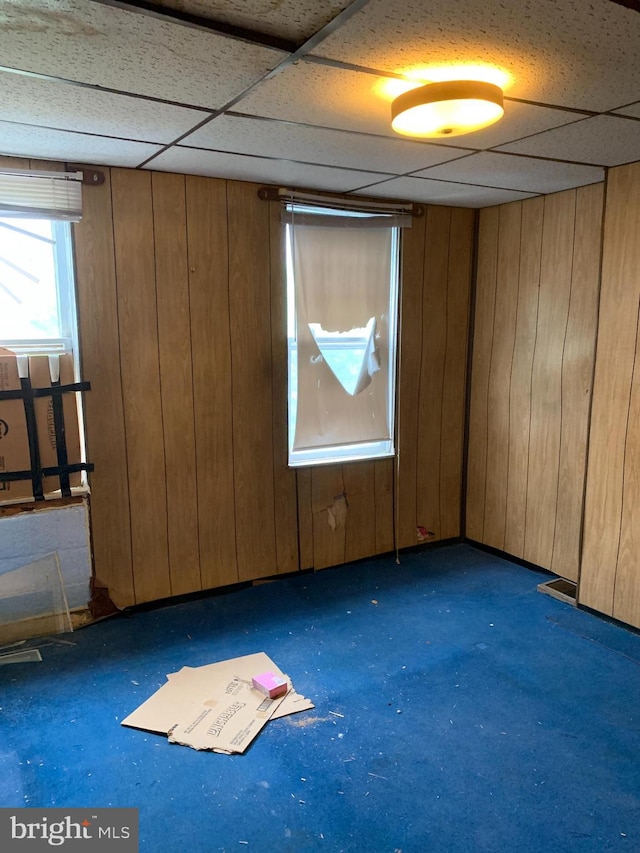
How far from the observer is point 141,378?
3.13 metres

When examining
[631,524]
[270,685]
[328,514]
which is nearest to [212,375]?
[328,514]

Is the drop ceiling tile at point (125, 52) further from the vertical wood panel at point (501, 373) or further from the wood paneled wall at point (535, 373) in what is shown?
the vertical wood panel at point (501, 373)

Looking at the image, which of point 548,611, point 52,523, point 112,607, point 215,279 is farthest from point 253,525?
point 548,611

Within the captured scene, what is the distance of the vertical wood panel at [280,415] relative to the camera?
11.1ft

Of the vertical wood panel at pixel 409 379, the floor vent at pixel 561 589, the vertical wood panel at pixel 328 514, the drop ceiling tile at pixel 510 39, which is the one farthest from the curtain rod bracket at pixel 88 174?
the floor vent at pixel 561 589

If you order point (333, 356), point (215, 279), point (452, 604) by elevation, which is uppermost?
point (215, 279)

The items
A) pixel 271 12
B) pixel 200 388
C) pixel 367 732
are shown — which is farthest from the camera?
pixel 200 388

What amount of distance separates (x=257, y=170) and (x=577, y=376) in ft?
6.86

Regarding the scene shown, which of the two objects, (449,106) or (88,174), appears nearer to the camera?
(449,106)

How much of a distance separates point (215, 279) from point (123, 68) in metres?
1.55

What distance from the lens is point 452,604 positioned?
11.1 feet

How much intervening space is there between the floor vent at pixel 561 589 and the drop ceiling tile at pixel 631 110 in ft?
7.97

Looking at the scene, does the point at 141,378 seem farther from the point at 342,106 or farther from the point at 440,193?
the point at 440,193

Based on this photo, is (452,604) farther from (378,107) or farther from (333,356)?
(378,107)
